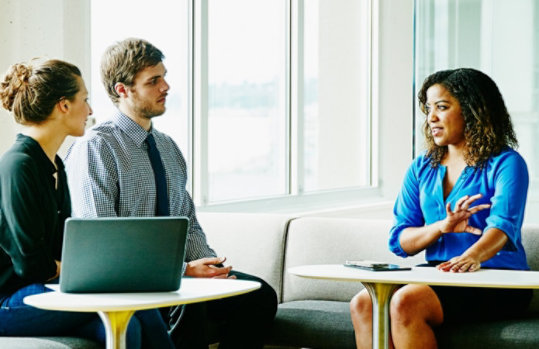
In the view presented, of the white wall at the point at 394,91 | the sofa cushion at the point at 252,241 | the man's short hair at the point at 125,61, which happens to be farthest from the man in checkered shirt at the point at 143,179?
the white wall at the point at 394,91

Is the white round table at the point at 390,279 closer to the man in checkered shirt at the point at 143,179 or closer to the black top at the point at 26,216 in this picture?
the man in checkered shirt at the point at 143,179

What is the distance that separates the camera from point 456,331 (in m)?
3.08

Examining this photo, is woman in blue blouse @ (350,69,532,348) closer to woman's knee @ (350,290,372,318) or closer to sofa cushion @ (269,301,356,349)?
woman's knee @ (350,290,372,318)

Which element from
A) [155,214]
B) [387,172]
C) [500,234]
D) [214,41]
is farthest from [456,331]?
[387,172]

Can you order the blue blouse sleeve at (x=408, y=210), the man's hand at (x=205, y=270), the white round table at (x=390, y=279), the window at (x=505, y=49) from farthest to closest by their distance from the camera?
the window at (x=505, y=49)
the blue blouse sleeve at (x=408, y=210)
the man's hand at (x=205, y=270)
the white round table at (x=390, y=279)

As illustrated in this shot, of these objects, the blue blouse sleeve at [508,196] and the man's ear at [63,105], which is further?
the blue blouse sleeve at [508,196]

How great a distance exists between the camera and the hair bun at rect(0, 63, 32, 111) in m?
2.78

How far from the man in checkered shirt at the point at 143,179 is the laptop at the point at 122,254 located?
0.73 m

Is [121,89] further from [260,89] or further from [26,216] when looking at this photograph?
[260,89]

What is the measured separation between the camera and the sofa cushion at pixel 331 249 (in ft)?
12.2

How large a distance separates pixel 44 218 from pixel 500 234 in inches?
61.0

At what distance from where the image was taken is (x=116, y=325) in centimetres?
230

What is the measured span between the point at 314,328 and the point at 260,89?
2.54 metres

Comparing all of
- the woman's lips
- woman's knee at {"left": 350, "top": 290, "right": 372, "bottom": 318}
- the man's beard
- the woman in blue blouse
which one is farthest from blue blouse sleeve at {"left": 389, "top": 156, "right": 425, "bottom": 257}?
the man's beard
